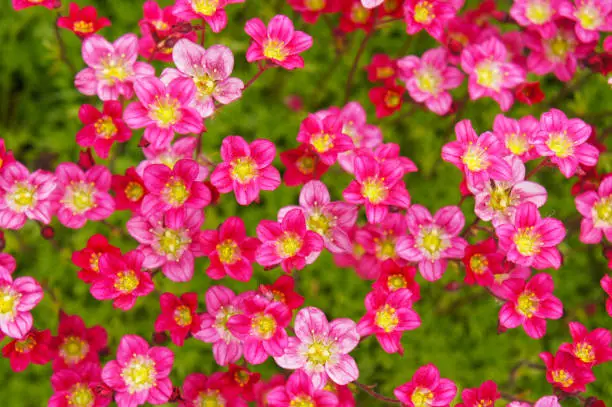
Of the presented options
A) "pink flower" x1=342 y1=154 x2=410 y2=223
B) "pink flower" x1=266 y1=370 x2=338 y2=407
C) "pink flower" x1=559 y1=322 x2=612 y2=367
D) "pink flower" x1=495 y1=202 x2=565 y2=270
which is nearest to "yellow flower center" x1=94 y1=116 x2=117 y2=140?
"pink flower" x1=342 y1=154 x2=410 y2=223

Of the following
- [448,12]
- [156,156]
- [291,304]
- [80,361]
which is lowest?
[80,361]

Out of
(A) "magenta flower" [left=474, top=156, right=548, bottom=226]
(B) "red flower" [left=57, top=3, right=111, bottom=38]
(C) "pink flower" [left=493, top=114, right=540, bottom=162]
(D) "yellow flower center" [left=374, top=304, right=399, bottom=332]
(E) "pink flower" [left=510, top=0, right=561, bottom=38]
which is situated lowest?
(D) "yellow flower center" [left=374, top=304, right=399, bottom=332]

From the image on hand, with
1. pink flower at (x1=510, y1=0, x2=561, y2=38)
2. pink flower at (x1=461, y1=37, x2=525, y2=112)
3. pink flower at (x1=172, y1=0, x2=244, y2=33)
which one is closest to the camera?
pink flower at (x1=172, y1=0, x2=244, y2=33)

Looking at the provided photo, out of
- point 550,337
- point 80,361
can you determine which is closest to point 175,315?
point 80,361

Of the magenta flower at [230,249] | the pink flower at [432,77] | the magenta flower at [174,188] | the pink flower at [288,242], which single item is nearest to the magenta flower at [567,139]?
the pink flower at [432,77]

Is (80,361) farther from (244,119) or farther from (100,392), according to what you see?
(244,119)

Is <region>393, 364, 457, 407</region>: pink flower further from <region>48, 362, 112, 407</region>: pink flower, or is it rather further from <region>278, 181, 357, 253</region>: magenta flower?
<region>48, 362, 112, 407</region>: pink flower

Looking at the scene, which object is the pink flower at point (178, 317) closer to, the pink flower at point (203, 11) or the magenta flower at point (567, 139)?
the pink flower at point (203, 11)

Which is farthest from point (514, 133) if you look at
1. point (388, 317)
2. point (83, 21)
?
point (83, 21)
